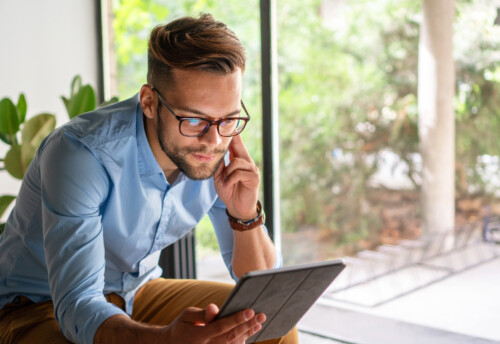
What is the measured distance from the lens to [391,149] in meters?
2.68

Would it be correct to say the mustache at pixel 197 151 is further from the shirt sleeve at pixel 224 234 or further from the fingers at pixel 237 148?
the shirt sleeve at pixel 224 234

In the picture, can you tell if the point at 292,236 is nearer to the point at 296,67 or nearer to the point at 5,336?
the point at 296,67

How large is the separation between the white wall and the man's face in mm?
2349

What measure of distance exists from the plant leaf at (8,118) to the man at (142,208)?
1228mm

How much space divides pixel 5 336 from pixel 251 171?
81cm

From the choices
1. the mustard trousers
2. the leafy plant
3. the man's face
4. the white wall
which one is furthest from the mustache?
the white wall

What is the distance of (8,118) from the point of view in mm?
2775

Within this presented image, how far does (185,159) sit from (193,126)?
101mm

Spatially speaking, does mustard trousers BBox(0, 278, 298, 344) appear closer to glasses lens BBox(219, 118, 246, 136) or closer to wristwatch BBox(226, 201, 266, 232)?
wristwatch BBox(226, 201, 266, 232)

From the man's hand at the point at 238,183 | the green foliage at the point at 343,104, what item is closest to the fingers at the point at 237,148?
the man's hand at the point at 238,183

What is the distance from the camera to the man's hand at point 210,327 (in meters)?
1.15

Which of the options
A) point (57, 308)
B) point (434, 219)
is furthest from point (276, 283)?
point (434, 219)

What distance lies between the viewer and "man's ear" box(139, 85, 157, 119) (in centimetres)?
157

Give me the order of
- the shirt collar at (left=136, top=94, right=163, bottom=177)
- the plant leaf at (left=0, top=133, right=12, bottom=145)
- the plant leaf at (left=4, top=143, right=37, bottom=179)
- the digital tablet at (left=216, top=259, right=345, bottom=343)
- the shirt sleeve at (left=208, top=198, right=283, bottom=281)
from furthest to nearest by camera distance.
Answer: the plant leaf at (left=0, top=133, right=12, bottom=145) < the plant leaf at (left=4, top=143, right=37, bottom=179) < the shirt sleeve at (left=208, top=198, right=283, bottom=281) < the shirt collar at (left=136, top=94, right=163, bottom=177) < the digital tablet at (left=216, top=259, right=345, bottom=343)
